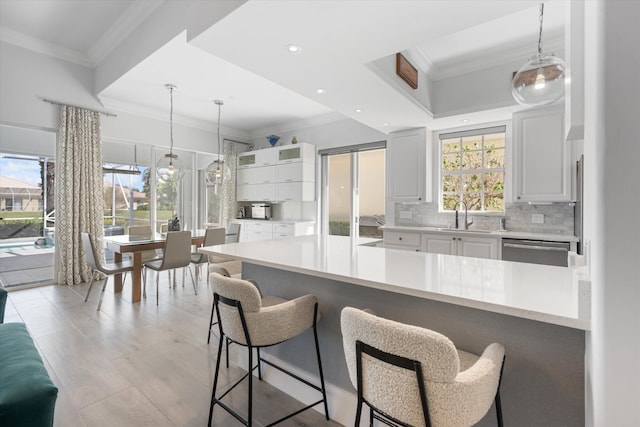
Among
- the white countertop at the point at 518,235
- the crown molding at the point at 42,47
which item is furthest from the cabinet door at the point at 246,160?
the white countertop at the point at 518,235

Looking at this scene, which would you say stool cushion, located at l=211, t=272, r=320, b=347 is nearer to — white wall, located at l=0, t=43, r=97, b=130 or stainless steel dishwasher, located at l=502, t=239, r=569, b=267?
stainless steel dishwasher, located at l=502, t=239, r=569, b=267

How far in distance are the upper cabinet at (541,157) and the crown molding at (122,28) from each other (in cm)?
426

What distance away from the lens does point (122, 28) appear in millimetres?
3719

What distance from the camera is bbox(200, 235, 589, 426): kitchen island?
114 cm

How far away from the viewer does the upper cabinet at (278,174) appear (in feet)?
19.1

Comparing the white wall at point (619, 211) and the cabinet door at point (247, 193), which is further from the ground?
the cabinet door at point (247, 193)

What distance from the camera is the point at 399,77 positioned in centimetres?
323

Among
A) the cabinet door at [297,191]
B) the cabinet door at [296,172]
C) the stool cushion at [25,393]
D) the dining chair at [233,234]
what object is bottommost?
the stool cushion at [25,393]

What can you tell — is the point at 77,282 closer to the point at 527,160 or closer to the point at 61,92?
the point at 61,92

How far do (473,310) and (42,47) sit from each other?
19.1ft

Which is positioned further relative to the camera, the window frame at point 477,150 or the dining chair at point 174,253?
the window frame at point 477,150

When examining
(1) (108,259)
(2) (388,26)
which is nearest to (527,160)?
(2) (388,26)

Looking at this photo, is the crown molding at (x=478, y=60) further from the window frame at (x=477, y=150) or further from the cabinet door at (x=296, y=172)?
the cabinet door at (x=296, y=172)

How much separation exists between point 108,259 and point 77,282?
1211mm
